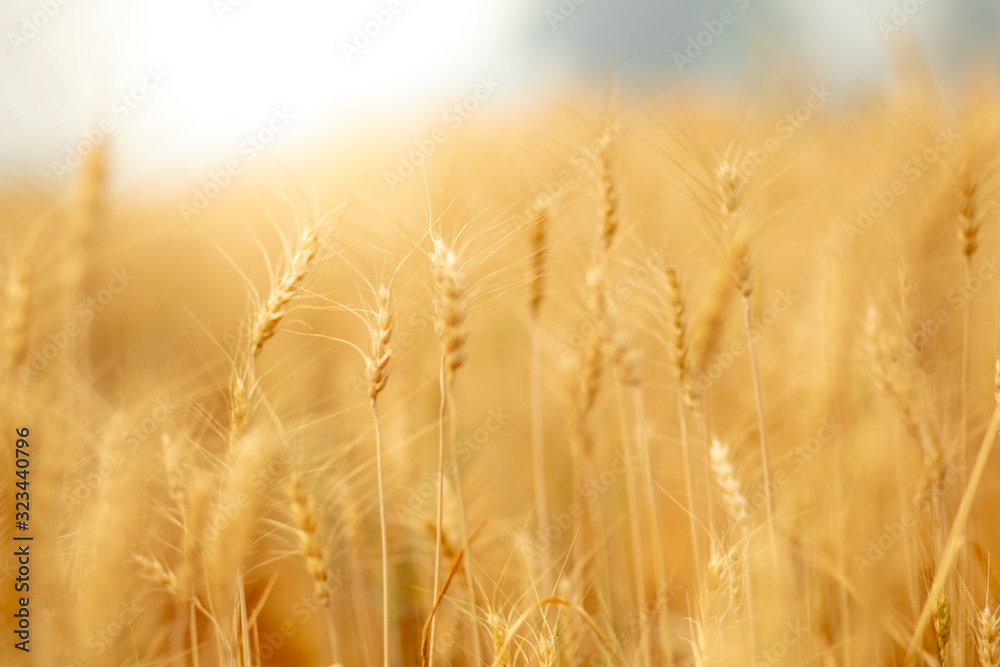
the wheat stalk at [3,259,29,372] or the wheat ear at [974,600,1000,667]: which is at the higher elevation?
the wheat stalk at [3,259,29,372]

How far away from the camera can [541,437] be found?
189 centimetres

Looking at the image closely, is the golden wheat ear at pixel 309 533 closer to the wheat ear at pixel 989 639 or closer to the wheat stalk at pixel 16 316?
the wheat stalk at pixel 16 316

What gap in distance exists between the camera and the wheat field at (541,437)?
1.19 m

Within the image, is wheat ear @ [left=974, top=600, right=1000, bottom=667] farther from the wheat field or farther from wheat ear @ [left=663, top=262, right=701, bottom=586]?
wheat ear @ [left=663, top=262, right=701, bottom=586]

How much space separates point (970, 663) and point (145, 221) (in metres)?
4.42

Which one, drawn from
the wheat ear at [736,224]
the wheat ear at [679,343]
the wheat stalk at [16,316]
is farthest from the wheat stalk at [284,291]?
the wheat ear at [736,224]

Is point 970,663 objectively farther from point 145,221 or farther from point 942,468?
point 145,221

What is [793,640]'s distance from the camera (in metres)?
1.21

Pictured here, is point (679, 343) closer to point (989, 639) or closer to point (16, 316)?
point (989, 639)

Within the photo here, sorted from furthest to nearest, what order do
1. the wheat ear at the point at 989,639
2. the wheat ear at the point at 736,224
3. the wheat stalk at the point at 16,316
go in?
1. the wheat stalk at the point at 16,316
2. the wheat ear at the point at 736,224
3. the wheat ear at the point at 989,639

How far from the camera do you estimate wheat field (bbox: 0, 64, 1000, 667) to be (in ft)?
3.90

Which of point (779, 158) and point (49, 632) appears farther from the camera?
point (779, 158)

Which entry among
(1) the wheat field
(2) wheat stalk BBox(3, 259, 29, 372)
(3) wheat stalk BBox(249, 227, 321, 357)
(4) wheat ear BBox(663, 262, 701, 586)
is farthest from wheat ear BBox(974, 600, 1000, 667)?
(2) wheat stalk BBox(3, 259, 29, 372)

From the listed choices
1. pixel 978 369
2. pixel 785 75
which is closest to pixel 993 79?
pixel 785 75
